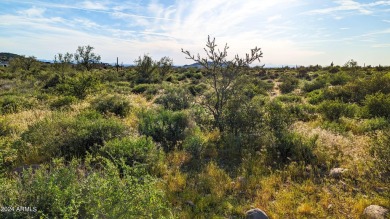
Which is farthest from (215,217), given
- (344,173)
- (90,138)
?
(90,138)

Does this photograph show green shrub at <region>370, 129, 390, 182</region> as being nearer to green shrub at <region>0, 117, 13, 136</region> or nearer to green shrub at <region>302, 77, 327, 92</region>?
green shrub at <region>0, 117, 13, 136</region>

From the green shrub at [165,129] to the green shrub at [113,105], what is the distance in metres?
3.35

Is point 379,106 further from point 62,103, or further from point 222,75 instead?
point 62,103

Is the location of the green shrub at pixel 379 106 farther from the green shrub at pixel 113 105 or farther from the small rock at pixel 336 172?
the green shrub at pixel 113 105

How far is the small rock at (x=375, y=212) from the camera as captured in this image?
3688mm

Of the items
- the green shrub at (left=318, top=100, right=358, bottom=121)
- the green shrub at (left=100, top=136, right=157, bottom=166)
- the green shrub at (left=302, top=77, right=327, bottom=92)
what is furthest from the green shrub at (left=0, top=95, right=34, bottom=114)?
the green shrub at (left=302, top=77, right=327, bottom=92)

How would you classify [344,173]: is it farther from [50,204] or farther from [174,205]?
[50,204]

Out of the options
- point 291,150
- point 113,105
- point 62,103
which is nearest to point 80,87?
point 62,103

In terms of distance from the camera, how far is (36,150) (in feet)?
18.9

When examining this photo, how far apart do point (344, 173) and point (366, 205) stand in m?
1.05

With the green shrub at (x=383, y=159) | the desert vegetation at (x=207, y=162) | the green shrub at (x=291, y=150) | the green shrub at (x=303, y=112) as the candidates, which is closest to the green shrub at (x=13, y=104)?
the desert vegetation at (x=207, y=162)

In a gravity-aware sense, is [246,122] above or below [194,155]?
above

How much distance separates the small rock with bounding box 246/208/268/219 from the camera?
12.5ft

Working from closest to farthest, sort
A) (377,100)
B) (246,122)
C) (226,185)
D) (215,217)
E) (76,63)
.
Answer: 1. (215,217)
2. (226,185)
3. (246,122)
4. (377,100)
5. (76,63)
